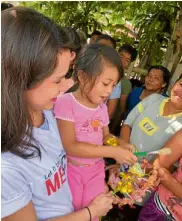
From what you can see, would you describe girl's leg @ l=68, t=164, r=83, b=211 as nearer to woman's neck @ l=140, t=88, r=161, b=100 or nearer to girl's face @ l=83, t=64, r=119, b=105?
girl's face @ l=83, t=64, r=119, b=105

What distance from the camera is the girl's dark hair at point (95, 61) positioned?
5.26 feet

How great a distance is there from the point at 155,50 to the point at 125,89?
284 cm

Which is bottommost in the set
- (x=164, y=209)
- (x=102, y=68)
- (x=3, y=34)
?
(x=164, y=209)

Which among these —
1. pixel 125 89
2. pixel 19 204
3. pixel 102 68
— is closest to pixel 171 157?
A: pixel 102 68

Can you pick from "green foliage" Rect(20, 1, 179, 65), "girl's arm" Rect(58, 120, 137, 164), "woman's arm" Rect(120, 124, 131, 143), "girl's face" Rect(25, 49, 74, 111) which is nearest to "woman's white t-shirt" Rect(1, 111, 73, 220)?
"girl's face" Rect(25, 49, 74, 111)

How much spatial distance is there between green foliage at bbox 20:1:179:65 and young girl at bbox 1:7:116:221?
4851 millimetres

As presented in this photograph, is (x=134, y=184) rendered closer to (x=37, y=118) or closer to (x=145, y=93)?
(x=37, y=118)

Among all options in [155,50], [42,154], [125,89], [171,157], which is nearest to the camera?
[42,154]

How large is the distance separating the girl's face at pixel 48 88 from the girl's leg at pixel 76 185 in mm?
769

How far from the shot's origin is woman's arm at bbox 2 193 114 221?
36.9 inches

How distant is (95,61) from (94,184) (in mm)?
726

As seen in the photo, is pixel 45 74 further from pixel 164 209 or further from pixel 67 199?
pixel 164 209

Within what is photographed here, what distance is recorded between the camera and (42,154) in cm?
104

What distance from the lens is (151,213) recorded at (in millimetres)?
1920
